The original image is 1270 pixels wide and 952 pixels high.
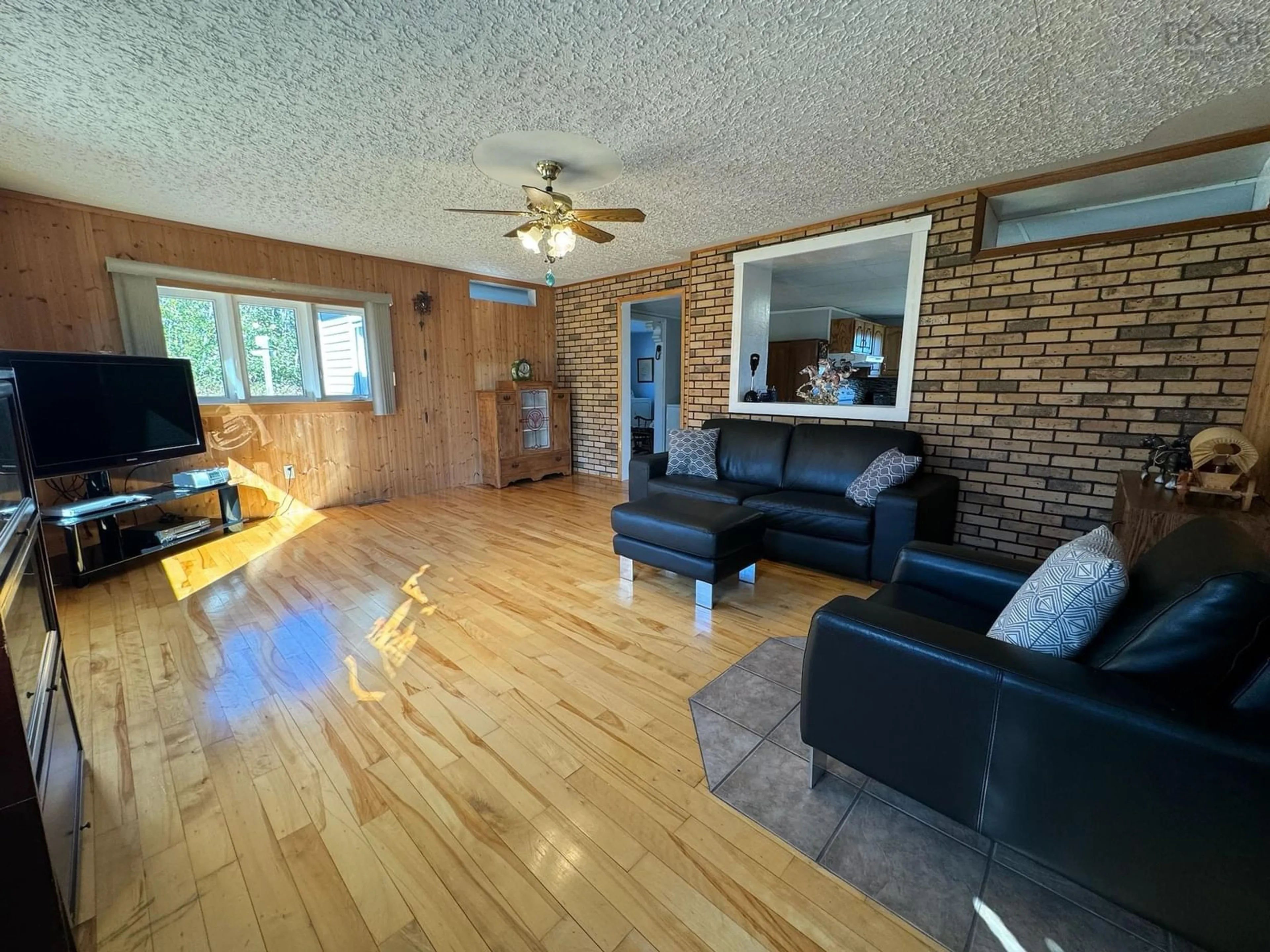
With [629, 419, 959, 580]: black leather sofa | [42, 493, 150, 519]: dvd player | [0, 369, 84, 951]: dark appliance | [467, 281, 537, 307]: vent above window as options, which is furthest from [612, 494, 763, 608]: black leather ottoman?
[467, 281, 537, 307]: vent above window

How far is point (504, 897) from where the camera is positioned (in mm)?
1166

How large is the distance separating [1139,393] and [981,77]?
203cm

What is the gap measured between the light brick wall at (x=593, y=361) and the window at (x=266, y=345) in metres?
2.38

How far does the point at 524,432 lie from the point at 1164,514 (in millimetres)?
5123

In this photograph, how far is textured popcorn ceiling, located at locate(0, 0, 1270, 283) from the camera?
1.61 meters

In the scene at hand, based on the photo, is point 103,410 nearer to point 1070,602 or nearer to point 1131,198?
point 1070,602

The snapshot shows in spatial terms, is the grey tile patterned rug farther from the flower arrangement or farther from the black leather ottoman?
the flower arrangement

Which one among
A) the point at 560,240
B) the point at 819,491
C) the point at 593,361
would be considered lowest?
the point at 819,491

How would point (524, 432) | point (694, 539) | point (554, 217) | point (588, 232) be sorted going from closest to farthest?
point (694, 539) → point (554, 217) → point (588, 232) → point (524, 432)

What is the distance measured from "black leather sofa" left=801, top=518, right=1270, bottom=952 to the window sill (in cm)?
463

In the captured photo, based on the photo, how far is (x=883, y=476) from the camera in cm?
293

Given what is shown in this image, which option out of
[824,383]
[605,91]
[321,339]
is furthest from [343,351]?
[824,383]

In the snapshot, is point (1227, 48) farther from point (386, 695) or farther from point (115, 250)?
point (115, 250)

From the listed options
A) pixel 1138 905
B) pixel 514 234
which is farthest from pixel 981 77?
pixel 1138 905
